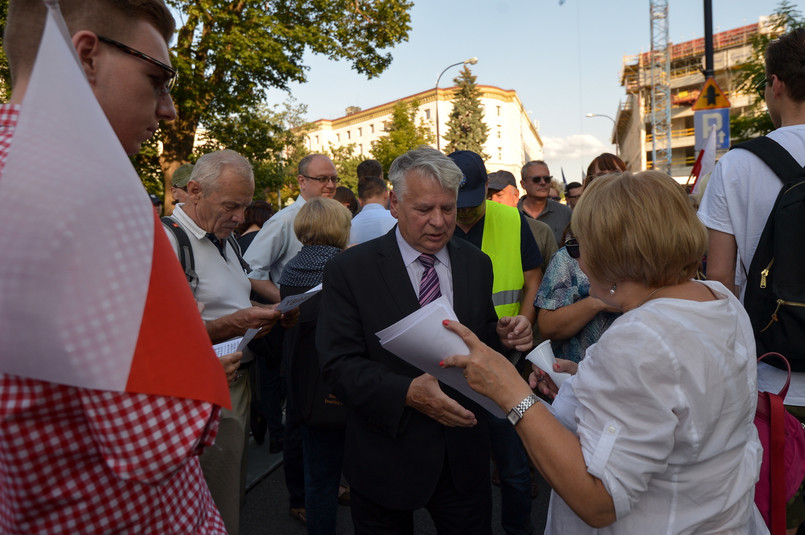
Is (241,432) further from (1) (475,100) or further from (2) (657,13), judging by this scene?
(2) (657,13)

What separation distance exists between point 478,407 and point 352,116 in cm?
8238

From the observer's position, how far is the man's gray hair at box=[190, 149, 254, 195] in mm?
2838

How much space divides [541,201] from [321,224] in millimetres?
3911

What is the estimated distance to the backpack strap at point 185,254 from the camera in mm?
2543

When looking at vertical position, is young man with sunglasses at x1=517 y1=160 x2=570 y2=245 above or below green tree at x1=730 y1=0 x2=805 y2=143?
below

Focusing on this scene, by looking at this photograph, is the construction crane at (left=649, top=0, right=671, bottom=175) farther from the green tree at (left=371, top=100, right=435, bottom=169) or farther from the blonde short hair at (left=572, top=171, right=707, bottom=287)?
Answer: the blonde short hair at (left=572, top=171, right=707, bottom=287)

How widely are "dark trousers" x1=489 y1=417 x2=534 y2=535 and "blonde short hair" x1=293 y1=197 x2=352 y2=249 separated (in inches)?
59.9

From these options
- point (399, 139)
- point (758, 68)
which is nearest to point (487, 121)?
point (399, 139)

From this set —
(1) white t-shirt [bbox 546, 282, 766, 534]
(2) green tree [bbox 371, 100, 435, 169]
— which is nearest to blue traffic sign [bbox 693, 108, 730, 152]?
(1) white t-shirt [bbox 546, 282, 766, 534]

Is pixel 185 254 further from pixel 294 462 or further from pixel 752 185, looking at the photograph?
pixel 752 185

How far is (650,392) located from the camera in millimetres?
1295

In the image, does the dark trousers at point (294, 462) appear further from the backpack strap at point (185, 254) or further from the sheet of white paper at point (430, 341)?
the sheet of white paper at point (430, 341)

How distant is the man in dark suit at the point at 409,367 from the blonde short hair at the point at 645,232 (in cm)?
75

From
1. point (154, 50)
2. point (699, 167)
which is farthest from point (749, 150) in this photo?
point (699, 167)
